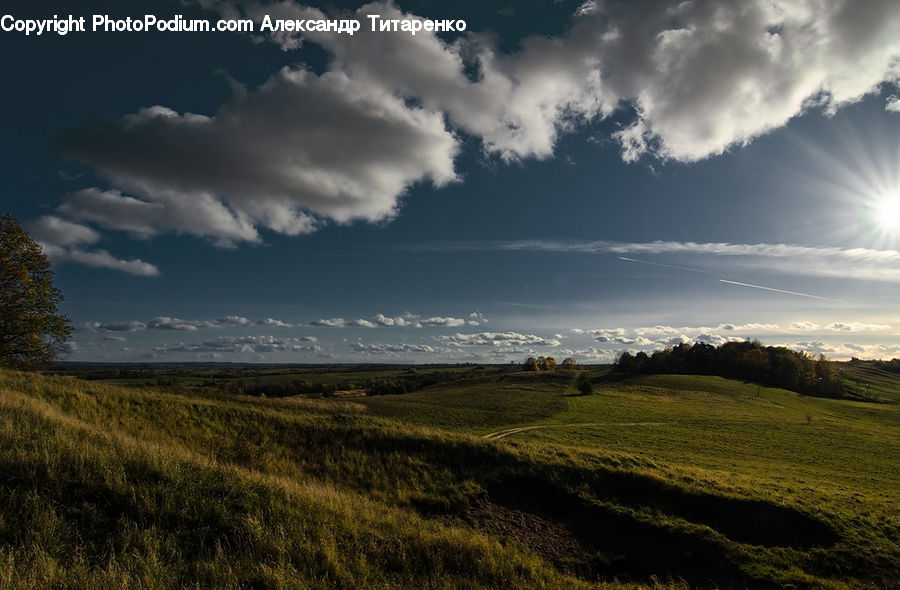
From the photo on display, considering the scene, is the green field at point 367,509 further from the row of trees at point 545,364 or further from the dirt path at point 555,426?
the row of trees at point 545,364

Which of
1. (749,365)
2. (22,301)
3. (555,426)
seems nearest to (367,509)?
(22,301)

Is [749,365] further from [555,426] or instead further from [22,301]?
[22,301]

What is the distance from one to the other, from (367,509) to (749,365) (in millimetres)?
153924

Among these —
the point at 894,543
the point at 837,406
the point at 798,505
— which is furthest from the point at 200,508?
the point at 837,406

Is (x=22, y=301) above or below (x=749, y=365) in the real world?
above

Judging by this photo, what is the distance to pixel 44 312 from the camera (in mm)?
29906

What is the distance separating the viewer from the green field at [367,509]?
698 cm

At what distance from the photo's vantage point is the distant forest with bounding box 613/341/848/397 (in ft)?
383

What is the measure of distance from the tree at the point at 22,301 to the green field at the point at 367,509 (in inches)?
468

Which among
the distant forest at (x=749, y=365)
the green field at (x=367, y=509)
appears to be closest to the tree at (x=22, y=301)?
the green field at (x=367, y=509)

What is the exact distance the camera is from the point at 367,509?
11.7m

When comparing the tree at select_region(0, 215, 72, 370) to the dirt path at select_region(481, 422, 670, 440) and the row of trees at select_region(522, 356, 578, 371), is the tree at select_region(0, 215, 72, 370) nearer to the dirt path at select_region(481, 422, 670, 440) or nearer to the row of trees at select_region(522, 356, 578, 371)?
the dirt path at select_region(481, 422, 670, 440)

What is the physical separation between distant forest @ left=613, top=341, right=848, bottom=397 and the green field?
107101mm

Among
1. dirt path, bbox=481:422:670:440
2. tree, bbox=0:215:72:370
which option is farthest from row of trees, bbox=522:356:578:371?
tree, bbox=0:215:72:370
